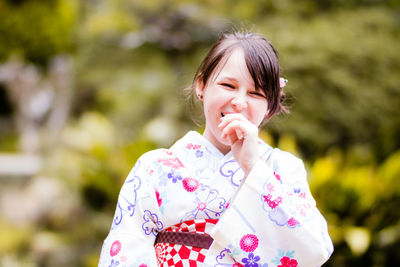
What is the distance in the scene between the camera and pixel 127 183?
1.40 metres

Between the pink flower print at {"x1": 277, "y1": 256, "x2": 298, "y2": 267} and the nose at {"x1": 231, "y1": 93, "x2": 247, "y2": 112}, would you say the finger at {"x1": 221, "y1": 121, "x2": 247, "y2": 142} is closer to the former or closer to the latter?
the nose at {"x1": 231, "y1": 93, "x2": 247, "y2": 112}

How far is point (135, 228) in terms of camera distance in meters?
1.34

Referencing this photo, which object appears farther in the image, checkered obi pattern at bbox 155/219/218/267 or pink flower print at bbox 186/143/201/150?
pink flower print at bbox 186/143/201/150

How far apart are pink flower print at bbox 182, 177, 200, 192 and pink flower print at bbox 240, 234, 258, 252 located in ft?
0.64

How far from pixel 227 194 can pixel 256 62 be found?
377mm

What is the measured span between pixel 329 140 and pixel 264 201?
396 centimetres

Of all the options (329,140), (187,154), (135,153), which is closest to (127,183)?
(187,154)

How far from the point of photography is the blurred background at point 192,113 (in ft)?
13.0

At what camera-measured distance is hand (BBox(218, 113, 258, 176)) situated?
1232 mm

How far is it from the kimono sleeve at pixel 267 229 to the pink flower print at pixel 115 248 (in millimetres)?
250

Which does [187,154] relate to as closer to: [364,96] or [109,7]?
[364,96]

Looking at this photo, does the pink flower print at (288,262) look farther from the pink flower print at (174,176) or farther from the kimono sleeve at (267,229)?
the pink flower print at (174,176)

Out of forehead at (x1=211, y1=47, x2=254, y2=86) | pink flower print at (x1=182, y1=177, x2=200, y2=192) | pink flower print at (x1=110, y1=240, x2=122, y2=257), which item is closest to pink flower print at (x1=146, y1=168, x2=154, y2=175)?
pink flower print at (x1=182, y1=177, x2=200, y2=192)

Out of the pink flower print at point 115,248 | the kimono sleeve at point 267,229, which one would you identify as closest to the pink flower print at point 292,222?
the kimono sleeve at point 267,229
